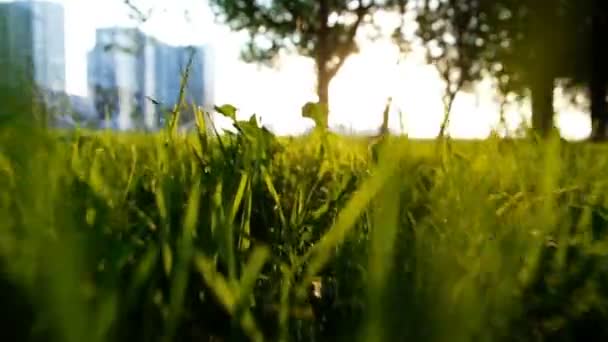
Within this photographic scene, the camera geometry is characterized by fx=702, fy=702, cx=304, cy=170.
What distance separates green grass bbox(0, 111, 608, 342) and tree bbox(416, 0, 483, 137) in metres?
16.8

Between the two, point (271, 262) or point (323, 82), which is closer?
point (271, 262)

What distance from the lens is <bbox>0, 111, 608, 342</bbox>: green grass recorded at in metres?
0.33

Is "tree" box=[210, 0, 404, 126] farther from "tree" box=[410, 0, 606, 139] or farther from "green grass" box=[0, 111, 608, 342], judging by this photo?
"green grass" box=[0, 111, 608, 342]

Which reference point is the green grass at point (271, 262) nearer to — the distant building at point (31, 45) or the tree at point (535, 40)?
the distant building at point (31, 45)

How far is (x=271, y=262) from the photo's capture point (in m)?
0.66

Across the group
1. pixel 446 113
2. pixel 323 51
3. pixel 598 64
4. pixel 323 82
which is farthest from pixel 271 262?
pixel 323 51

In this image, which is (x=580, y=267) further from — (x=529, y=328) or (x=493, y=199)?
(x=493, y=199)

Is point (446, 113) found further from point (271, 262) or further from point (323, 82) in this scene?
point (323, 82)

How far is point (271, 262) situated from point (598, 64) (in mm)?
17047

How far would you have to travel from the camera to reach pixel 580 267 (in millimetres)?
643

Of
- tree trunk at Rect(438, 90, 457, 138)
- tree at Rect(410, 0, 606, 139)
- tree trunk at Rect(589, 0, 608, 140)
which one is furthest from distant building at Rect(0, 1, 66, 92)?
tree trunk at Rect(589, 0, 608, 140)

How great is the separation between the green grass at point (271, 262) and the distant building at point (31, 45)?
6 centimetres

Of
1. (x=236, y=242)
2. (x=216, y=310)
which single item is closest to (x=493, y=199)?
(x=236, y=242)

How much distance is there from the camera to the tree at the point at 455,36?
17.4m
